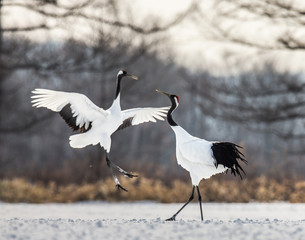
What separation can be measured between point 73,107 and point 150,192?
691 cm

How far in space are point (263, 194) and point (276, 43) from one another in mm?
4274

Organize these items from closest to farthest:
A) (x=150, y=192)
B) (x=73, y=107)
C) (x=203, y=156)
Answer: (x=203, y=156) < (x=73, y=107) < (x=150, y=192)

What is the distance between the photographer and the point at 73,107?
9.74 m

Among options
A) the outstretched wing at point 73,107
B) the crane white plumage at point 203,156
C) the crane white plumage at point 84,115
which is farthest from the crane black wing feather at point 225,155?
the outstretched wing at point 73,107

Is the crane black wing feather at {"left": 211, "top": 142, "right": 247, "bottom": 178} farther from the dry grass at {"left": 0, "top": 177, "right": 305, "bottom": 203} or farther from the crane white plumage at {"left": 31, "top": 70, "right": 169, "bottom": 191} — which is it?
the dry grass at {"left": 0, "top": 177, "right": 305, "bottom": 203}

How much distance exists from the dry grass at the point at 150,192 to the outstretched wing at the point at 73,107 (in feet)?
20.7

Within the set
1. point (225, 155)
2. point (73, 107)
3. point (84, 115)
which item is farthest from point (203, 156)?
point (73, 107)

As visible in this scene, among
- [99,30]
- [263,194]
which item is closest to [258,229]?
[263,194]

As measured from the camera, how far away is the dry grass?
52.5ft

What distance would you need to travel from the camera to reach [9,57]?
1889cm

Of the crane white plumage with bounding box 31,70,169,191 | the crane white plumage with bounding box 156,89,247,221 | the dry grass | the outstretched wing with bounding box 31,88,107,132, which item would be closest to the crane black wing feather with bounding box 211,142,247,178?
the crane white plumage with bounding box 156,89,247,221

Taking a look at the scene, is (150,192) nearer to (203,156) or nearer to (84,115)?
(84,115)

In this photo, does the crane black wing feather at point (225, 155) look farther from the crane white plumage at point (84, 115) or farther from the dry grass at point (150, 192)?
the dry grass at point (150, 192)

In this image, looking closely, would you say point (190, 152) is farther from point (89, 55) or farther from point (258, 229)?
point (89, 55)
